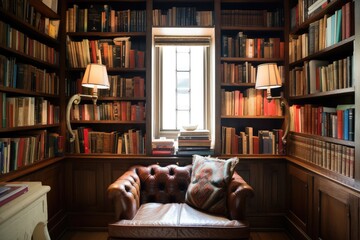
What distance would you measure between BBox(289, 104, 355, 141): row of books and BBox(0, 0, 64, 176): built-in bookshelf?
2475mm

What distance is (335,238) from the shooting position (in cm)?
198

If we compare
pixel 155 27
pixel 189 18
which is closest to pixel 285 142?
pixel 189 18

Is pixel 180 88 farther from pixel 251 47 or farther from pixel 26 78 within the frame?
pixel 26 78

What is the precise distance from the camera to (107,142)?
116 inches

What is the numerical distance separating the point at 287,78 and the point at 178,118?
4.57 feet

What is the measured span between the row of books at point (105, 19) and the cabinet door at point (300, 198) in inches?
87.1

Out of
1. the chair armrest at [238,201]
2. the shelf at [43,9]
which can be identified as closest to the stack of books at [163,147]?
the chair armrest at [238,201]

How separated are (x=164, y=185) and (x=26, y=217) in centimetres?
145

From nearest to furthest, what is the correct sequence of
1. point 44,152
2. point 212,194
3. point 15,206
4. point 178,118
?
point 15,206 < point 212,194 < point 44,152 < point 178,118

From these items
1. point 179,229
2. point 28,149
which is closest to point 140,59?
point 28,149

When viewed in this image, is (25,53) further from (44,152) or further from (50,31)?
(44,152)

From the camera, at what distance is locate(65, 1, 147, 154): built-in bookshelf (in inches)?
116

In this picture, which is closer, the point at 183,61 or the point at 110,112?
the point at 110,112

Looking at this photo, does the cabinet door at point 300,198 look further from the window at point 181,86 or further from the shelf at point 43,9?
the shelf at point 43,9
